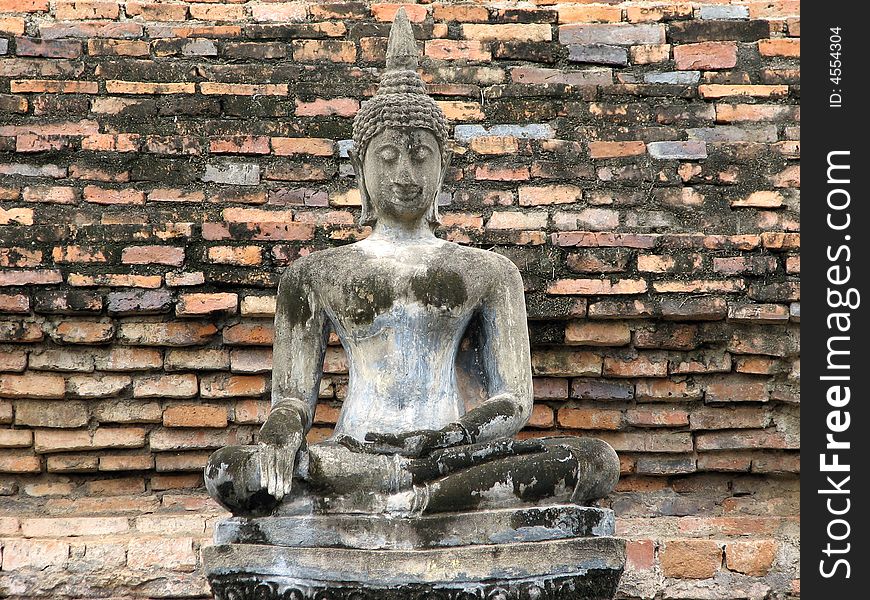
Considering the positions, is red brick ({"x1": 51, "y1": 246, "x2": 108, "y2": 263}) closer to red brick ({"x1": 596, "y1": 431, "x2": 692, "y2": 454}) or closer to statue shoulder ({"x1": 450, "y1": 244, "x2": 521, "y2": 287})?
statue shoulder ({"x1": 450, "y1": 244, "x2": 521, "y2": 287})

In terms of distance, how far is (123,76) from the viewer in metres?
6.88

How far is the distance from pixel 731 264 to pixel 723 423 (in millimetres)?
698

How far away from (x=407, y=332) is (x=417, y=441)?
53cm

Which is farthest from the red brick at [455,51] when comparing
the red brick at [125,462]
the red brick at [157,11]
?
the red brick at [125,462]

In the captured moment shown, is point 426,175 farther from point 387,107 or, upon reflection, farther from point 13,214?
point 13,214

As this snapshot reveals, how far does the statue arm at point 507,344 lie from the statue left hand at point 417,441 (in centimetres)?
31

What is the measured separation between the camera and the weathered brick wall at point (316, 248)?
641cm

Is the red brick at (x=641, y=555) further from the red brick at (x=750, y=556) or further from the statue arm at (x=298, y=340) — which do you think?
the statue arm at (x=298, y=340)

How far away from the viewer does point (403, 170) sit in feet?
17.2

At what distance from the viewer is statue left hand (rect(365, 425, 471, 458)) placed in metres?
4.78

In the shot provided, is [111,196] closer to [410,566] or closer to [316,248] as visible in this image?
[316,248]

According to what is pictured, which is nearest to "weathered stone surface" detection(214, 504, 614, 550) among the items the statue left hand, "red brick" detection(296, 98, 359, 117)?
the statue left hand

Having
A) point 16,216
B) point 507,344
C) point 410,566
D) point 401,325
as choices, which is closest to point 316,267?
point 401,325

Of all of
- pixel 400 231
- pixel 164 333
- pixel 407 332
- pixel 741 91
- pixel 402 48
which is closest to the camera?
pixel 407 332
